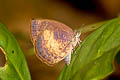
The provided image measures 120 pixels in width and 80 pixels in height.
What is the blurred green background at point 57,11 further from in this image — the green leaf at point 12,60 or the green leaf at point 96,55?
the green leaf at point 96,55

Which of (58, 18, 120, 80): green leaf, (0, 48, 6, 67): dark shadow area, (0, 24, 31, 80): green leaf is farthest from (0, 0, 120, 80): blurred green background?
(58, 18, 120, 80): green leaf

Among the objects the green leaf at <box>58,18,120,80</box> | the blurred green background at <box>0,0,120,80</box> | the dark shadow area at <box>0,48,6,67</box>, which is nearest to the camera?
the green leaf at <box>58,18,120,80</box>

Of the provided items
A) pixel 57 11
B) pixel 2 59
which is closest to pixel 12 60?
pixel 2 59

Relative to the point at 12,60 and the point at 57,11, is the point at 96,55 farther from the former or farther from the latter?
the point at 57,11

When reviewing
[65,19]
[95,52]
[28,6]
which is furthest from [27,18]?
[95,52]

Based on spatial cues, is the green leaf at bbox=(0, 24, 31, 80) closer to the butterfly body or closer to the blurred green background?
the butterfly body
